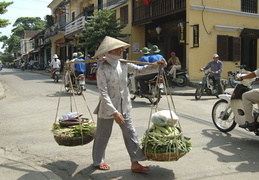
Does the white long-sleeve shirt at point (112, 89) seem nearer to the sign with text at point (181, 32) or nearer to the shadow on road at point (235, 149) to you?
A: the shadow on road at point (235, 149)

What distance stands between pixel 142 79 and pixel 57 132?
589cm

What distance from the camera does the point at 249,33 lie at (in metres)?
17.6


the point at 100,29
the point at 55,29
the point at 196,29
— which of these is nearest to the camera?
the point at 196,29

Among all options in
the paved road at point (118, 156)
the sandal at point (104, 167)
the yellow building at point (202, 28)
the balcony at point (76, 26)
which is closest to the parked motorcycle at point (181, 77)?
the yellow building at point (202, 28)

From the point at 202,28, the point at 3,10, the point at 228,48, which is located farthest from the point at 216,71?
the point at 3,10

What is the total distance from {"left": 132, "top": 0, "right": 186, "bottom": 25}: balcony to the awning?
4.46 meters

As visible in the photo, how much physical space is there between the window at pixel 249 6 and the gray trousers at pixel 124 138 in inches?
646

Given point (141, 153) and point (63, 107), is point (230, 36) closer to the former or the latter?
point (63, 107)

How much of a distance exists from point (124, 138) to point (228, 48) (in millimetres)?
14847

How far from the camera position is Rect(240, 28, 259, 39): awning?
56.9ft

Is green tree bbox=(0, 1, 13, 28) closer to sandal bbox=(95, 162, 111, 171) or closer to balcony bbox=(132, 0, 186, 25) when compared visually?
balcony bbox=(132, 0, 186, 25)

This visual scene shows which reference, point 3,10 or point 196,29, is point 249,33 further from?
point 3,10

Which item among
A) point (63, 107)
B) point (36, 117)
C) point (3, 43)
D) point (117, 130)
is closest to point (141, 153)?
point (117, 130)

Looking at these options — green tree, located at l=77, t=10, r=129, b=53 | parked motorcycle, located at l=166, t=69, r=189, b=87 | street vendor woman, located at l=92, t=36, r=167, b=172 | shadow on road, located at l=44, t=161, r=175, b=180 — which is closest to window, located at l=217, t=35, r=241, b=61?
parked motorcycle, located at l=166, t=69, r=189, b=87
